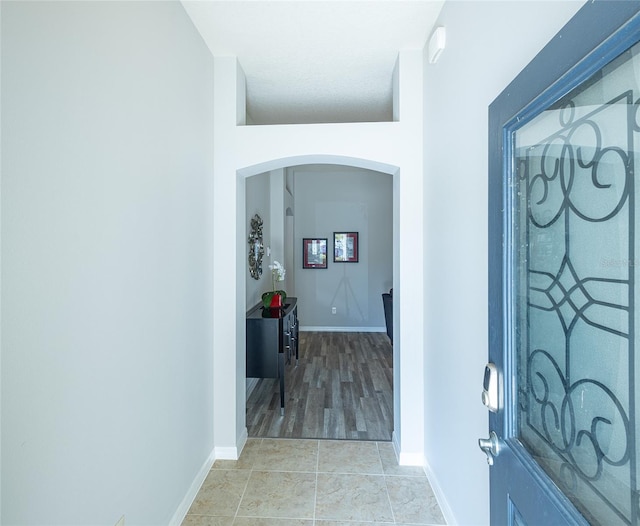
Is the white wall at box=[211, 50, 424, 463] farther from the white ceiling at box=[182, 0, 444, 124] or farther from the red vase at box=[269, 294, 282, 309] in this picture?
the red vase at box=[269, 294, 282, 309]

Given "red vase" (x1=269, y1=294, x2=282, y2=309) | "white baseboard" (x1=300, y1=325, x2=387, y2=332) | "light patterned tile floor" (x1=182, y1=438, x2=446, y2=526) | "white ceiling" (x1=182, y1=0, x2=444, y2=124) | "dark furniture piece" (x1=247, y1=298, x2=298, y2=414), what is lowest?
"light patterned tile floor" (x1=182, y1=438, x2=446, y2=526)

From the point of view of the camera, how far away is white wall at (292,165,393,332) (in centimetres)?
627

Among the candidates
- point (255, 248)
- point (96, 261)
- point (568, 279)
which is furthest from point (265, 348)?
point (568, 279)

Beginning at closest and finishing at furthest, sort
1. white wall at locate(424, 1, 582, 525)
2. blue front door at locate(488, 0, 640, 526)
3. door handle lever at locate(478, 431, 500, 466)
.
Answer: blue front door at locate(488, 0, 640, 526)
door handle lever at locate(478, 431, 500, 466)
white wall at locate(424, 1, 582, 525)

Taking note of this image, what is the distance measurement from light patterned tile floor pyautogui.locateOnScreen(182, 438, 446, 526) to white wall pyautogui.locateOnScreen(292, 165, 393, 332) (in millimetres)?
3864

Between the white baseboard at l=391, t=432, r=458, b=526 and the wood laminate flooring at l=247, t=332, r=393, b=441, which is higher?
the white baseboard at l=391, t=432, r=458, b=526

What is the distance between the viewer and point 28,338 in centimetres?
86

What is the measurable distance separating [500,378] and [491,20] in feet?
4.29

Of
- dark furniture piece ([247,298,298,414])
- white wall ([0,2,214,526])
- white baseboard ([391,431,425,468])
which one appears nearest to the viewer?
white wall ([0,2,214,526])

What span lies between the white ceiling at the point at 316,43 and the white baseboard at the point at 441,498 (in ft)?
9.03

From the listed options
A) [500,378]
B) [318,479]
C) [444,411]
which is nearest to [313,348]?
[318,479]

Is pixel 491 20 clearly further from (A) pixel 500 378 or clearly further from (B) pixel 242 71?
(B) pixel 242 71

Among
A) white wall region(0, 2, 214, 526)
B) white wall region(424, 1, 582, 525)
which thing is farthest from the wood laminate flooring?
white wall region(0, 2, 214, 526)

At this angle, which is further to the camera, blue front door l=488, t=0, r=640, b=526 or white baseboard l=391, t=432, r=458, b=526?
→ white baseboard l=391, t=432, r=458, b=526
